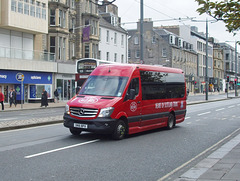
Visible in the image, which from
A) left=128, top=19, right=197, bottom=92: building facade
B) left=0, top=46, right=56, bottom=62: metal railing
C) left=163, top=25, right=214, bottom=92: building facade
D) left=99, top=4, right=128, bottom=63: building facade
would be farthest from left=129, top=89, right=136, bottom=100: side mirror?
left=163, top=25, right=214, bottom=92: building facade

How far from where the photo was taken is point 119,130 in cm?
1124

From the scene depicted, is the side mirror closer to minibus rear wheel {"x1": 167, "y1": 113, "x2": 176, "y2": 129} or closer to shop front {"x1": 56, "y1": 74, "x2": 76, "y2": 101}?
minibus rear wheel {"x1": 167, "y1": 113, "x2": 176, "y2": 129}

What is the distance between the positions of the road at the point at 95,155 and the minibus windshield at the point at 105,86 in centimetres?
146

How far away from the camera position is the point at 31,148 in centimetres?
961

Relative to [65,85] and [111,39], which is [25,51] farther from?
[111,39]

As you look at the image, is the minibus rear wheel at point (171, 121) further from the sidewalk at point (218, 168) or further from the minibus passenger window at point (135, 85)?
the sidewalk at point (218, 168)

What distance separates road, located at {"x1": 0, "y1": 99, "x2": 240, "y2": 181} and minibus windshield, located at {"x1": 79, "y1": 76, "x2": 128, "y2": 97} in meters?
1.46

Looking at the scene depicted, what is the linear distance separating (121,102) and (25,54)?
2905cm

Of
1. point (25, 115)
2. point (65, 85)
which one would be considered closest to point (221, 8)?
point (25, 115)

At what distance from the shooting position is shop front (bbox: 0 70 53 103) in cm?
3612

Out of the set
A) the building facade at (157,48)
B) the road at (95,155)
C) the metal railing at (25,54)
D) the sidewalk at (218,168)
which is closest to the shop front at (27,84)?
the metal railing at (25,54)

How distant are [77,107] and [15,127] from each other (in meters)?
4.21

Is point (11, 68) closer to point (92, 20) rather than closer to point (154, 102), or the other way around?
point (92, 20)

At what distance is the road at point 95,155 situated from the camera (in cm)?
695
